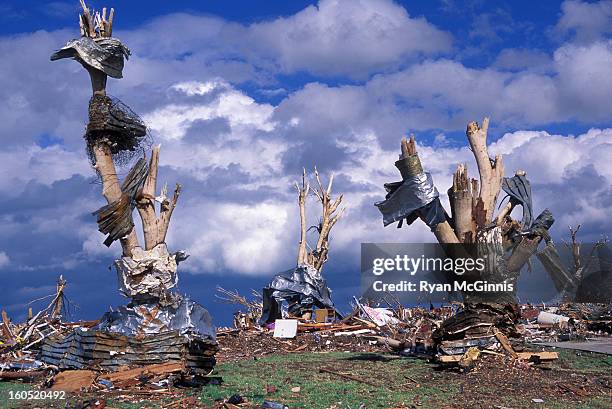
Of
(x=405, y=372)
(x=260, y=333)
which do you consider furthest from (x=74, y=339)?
(x=260, y=333)

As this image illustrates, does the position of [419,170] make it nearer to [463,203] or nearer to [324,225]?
[463,203]

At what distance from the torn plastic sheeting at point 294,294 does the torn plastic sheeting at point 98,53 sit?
10175mm

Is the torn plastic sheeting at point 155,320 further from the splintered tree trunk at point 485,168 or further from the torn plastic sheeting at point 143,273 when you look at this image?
the splintered tree trunk at point 485,168

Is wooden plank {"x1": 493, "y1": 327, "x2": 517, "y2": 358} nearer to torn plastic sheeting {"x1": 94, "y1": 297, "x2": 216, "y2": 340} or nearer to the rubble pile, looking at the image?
the rubble pile

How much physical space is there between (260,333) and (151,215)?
742 centimetres

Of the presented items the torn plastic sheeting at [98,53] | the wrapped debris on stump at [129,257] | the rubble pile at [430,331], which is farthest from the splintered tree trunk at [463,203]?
the torn plastic sheeting at [98,53]

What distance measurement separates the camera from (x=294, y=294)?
65.8 feet

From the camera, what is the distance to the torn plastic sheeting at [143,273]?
11.0 metres

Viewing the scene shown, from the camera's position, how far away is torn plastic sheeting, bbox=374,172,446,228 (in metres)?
11.6

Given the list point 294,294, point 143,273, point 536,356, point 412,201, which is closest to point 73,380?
point 143,273

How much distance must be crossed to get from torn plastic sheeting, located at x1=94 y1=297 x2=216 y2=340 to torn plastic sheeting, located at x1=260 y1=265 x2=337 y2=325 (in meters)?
8.91

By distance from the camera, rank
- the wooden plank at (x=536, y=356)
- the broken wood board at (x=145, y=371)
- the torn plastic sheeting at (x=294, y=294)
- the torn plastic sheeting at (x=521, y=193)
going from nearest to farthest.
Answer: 1. the broken wood board at (x=145, y=371)
2. the wooden plank at (x=536, y=356)
3. the torn plastic sheeting at (x=521, y=193)
4. the torn plastic sheeting at (x=294, y=294)

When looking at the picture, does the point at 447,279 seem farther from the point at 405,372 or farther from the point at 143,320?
the point at 143,320

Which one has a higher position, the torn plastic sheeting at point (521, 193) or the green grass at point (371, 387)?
the torn plastic sheeting at point (521, 193)
